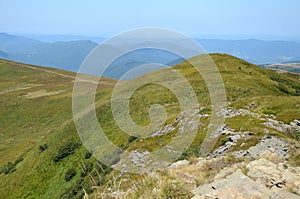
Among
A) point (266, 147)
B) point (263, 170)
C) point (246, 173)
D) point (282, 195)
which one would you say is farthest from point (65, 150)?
point (282, 195)

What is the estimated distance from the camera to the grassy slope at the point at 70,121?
2842 cm

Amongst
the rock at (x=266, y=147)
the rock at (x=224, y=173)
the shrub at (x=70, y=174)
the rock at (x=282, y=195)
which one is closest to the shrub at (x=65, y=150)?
the shrub at (x=70, y=174)

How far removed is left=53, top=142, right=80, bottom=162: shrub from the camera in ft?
118

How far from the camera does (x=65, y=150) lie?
3647 centimetres

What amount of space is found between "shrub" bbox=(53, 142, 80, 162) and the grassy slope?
2.78 ft

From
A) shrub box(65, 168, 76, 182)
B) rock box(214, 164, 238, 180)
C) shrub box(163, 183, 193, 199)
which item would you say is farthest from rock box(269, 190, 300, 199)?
shrub box(65, 168, 76, 182)

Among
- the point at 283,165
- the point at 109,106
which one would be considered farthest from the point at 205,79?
the point at 283,165

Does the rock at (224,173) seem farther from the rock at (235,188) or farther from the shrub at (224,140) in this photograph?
the shrub at (224,140)

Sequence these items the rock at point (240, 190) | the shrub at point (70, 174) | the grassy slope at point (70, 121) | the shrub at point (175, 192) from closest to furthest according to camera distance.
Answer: the rock at point (240, 190) < the shrub at point (175, 192) < the grassy slope at point (70, 121) < the shrub at point (70, 174)

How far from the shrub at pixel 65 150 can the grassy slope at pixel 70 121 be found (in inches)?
33.4

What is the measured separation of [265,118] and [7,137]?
7258 centimetres

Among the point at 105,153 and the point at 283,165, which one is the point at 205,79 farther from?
the point at 283,165

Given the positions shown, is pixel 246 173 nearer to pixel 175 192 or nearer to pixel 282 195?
pixel 282 195

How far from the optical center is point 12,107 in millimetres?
94938
